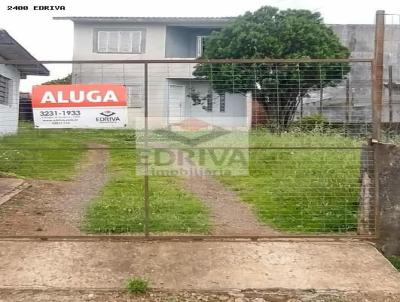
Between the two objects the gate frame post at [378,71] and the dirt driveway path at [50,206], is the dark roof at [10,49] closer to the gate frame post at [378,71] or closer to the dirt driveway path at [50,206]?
the dirt driveway path at [50,206]

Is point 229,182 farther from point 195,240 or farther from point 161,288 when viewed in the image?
point 161,288

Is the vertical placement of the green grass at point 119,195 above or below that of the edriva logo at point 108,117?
below

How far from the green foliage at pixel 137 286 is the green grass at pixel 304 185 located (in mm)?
2164

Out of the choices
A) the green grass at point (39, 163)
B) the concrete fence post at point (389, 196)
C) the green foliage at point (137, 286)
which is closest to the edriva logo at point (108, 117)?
the green foliage at point (137, 286)

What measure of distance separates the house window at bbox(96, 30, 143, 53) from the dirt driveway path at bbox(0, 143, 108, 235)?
15386mm

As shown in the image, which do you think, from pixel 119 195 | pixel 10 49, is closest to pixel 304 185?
pixel 119 195

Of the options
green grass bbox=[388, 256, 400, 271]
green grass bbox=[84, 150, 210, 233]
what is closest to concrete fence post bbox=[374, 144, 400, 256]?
green grass bbox=[388, 256, 400, 271]

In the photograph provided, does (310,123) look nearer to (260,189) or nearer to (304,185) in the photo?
(304,185)

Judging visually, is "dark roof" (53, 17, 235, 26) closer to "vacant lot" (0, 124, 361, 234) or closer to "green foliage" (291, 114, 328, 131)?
"vacant lot" (0, 124, 361, 234)

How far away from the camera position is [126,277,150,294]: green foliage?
3941 millimetres

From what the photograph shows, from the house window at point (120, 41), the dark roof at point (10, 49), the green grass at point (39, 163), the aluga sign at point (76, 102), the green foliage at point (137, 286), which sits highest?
the house window at point (120, 41)

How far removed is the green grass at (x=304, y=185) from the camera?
221 inches

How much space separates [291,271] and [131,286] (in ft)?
4.93

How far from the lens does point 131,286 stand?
3967mm
